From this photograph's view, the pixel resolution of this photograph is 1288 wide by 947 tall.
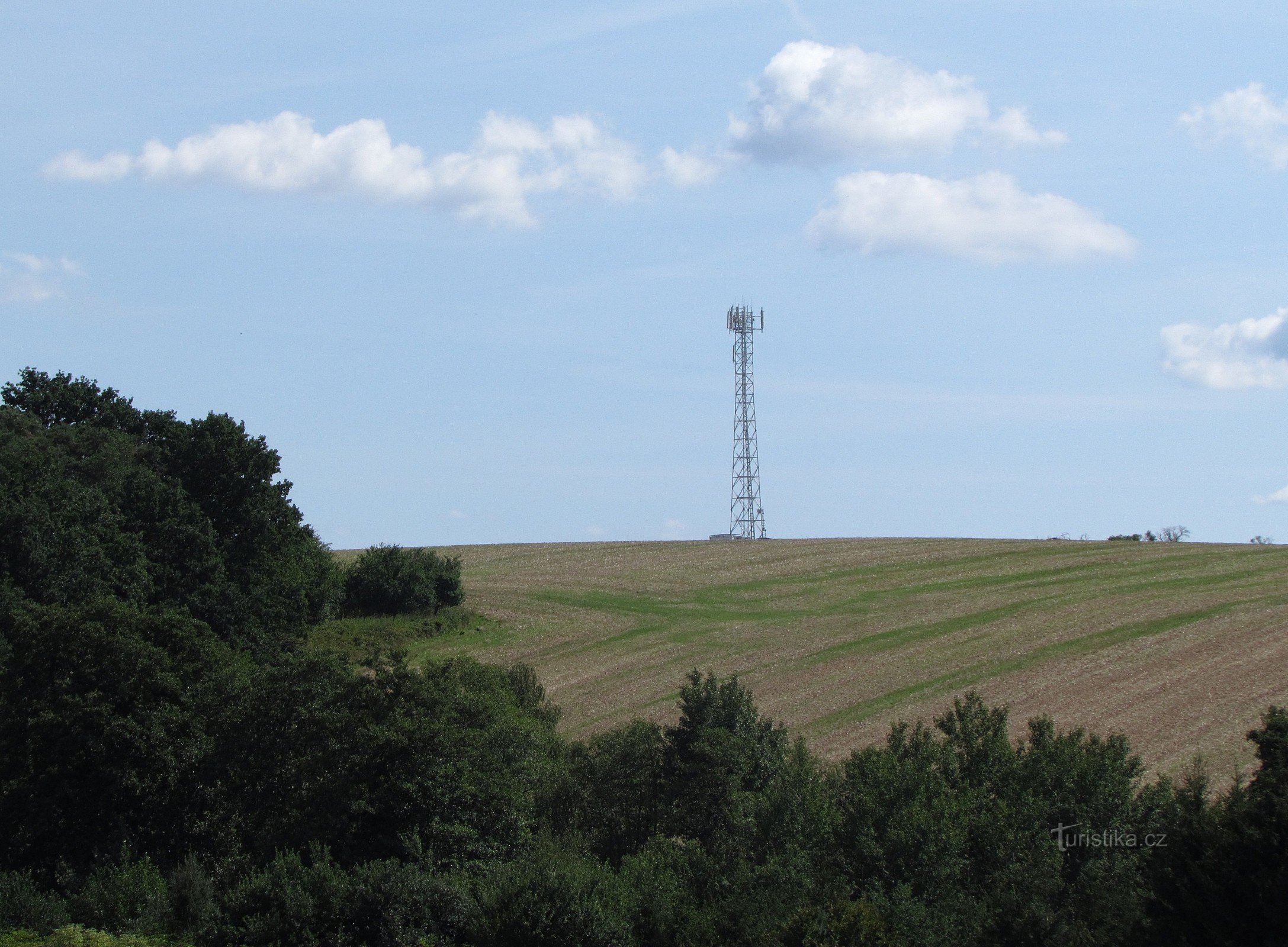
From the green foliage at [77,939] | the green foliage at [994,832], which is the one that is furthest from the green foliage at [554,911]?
the green foliage at [77,939]

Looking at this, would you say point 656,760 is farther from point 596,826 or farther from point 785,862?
point 785,862

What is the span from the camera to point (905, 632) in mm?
58031

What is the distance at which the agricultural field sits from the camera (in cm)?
4350

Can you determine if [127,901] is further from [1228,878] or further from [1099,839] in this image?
[1228,878]

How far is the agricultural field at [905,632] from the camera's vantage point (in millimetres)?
43500

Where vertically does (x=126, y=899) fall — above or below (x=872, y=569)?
below

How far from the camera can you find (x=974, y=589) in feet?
221

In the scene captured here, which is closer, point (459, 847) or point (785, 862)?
point (785, 862)

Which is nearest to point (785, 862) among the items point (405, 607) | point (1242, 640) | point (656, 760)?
point (656, 760)

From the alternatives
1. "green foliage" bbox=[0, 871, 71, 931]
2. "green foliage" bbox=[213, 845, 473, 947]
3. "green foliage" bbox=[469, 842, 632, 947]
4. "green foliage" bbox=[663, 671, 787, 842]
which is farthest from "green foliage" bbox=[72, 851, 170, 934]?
"green foliage" bbox=[663, 671, 787, 842]

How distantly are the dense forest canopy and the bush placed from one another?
21884 millimetres

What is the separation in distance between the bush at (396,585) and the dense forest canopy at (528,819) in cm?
2188

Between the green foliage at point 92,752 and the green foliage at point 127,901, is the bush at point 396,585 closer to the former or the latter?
the green foliage at point 92,752

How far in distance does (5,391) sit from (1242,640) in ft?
220
